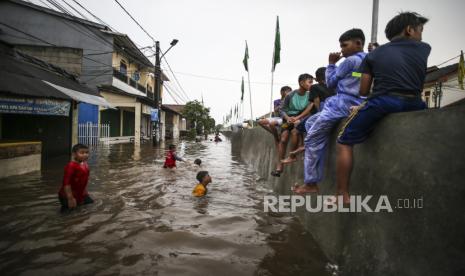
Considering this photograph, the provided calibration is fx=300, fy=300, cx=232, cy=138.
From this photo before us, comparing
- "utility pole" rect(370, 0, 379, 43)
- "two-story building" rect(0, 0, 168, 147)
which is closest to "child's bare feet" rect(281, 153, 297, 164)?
"utility pole" rect(370, 0, 379, 43)

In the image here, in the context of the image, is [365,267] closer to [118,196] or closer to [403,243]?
[403,243]

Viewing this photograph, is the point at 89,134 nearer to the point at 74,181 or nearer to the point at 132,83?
the point at 132,83

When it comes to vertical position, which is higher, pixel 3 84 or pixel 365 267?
pixel 3 84

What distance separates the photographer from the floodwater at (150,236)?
313cm

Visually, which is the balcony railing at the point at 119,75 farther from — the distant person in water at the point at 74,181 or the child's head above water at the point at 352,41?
the child's head above water at the point at 352,41

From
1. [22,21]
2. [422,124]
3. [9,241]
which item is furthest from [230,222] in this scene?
[22,21]

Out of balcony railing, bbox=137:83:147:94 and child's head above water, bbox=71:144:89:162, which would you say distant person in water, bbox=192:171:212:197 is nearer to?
child's head above water, bbox=71:144:89:162

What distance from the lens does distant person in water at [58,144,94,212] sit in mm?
4918

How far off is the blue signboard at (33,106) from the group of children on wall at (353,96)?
17.8 ft

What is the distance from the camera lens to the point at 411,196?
2117 millimetres

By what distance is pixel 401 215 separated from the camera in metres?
2.18

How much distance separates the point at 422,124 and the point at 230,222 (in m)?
3.33

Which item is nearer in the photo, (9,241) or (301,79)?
(9,241)

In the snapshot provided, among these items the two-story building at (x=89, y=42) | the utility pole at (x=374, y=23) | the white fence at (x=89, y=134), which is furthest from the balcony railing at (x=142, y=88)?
the utility pole at (x=374, y=23)
